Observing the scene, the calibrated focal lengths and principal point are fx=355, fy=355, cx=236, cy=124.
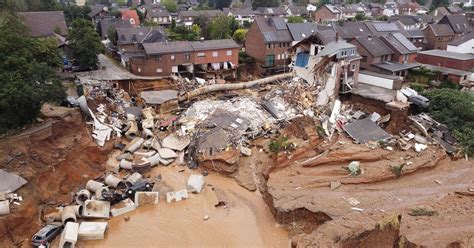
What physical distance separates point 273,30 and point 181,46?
12572mm

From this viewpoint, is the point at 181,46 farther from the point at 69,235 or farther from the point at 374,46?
the point at 69,235

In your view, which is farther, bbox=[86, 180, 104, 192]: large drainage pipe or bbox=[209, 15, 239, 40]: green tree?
bbox=[209, 15, 239, 40]: green tree

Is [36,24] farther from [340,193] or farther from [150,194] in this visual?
[340,193]

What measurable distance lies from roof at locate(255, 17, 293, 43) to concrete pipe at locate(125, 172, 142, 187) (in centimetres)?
2590

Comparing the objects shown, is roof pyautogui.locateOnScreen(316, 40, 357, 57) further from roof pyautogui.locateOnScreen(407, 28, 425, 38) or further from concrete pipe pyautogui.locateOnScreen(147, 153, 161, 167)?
roof pyautogui.locateOnScreen(407, 28, 425, 38)

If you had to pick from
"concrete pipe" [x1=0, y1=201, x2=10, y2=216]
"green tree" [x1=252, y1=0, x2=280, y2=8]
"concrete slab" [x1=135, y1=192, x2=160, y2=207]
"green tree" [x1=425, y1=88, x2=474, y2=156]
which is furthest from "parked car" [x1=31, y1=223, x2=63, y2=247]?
"green tree" [x1=252, y1=0, x2=280, y2=8]

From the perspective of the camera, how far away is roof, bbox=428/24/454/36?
53.9 meters

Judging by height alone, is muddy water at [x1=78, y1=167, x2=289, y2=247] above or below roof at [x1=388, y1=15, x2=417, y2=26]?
below

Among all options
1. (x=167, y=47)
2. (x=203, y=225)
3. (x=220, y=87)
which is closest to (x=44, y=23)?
(x=167, y=47)

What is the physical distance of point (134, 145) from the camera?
1061 inches

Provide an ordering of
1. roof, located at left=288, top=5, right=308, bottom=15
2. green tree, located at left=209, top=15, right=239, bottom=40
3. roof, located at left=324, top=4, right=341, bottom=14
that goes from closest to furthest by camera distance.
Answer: green tree, located at left=209, top=15, right=239, bottom=40
roof, located at left=324, top=4, right=341, bottom=14
roof, located at left=288, top=5, right=308, bottom=15

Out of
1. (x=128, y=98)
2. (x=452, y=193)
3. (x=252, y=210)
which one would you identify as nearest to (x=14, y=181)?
(x=252, y=210)

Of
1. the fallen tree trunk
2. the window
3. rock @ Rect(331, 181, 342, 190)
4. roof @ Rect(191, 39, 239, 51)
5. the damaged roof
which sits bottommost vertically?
rock @ Rect(331, 181, 342, 190)

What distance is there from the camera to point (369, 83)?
Result: 116 ft
